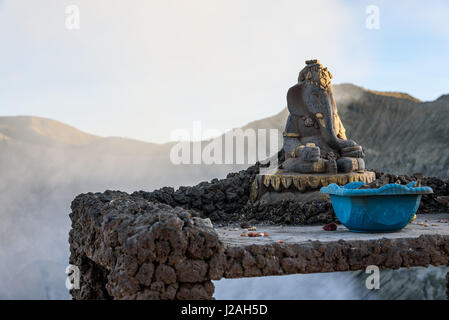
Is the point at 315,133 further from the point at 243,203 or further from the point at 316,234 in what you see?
the point at 316,234

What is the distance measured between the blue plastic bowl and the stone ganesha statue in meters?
2.03

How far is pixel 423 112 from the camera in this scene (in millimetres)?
27172

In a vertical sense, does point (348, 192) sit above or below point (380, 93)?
below

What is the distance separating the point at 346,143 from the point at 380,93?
83.4 ft

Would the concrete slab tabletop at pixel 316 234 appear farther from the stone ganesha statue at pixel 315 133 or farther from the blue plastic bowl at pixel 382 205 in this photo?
the stone ganesha statue at pixel 315 133

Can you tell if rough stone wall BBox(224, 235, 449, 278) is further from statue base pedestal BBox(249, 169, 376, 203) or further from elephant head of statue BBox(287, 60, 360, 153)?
elephant head of statue BBox(287, 60, 360, 153)

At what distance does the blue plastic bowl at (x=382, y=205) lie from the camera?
4.88 metres

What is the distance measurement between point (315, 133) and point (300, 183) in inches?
48.4

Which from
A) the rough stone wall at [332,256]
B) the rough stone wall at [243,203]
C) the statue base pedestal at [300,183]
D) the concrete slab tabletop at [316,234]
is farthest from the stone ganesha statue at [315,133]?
the rough stone wall at [332,256]

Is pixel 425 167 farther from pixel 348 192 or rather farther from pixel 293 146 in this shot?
pixel 348 192

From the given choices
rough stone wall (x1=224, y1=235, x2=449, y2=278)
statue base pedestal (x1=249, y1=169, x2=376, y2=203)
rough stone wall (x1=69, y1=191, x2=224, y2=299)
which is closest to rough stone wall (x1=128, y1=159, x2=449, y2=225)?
statue base pedestal (x1=249, y1=169, x2=376, y2=203)

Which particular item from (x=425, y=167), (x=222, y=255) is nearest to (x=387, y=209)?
(x=222, y=255)

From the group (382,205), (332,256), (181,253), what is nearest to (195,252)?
(181,253)

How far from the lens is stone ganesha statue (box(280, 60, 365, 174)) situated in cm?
714
